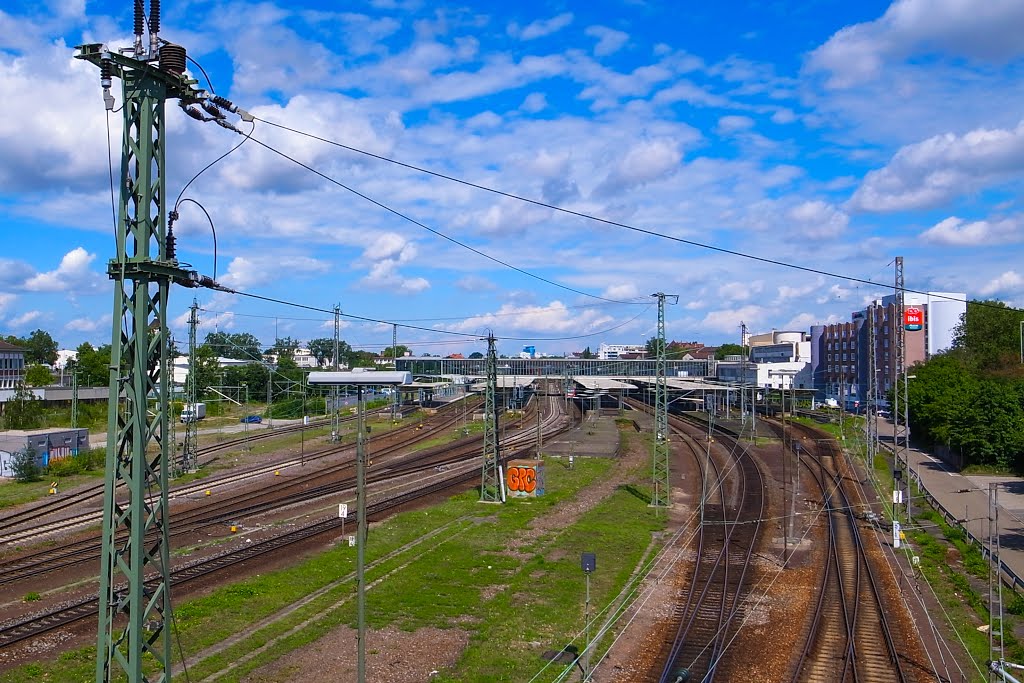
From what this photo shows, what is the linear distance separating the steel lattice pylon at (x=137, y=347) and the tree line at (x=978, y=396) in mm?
31253

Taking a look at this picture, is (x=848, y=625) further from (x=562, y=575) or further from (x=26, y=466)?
(x=26, y=466)

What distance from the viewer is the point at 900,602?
71.4 feet

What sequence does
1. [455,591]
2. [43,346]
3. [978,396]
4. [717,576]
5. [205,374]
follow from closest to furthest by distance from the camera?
1. [455,591]
2. [717,576]
3. [978,396]
4. [205,374]
5. [43,346]

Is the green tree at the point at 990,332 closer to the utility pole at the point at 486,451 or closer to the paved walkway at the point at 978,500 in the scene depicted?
the paved walkway at the point at 978,500

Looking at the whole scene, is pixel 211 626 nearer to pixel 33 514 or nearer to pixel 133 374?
pixel 133 374

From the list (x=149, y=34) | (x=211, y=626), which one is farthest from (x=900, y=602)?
(x=149, y=34)

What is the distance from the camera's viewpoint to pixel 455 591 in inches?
840

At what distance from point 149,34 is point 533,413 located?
7782 cm

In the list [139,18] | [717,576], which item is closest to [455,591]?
[717,576]

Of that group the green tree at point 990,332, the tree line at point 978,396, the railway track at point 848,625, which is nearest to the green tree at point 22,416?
the railway track at point 848,625

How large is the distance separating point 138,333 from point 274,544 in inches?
712

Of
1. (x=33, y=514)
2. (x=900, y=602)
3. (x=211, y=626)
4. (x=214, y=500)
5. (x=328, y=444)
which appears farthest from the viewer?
(x=328, y=444)

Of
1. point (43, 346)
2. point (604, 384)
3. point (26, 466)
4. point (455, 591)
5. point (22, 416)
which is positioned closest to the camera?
point (455, 591)

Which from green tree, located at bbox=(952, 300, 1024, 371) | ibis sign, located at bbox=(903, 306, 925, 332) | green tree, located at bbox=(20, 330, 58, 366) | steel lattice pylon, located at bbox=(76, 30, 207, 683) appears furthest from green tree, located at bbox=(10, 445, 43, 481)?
green tree, located at bbox=(20, 330, 58, 366)
